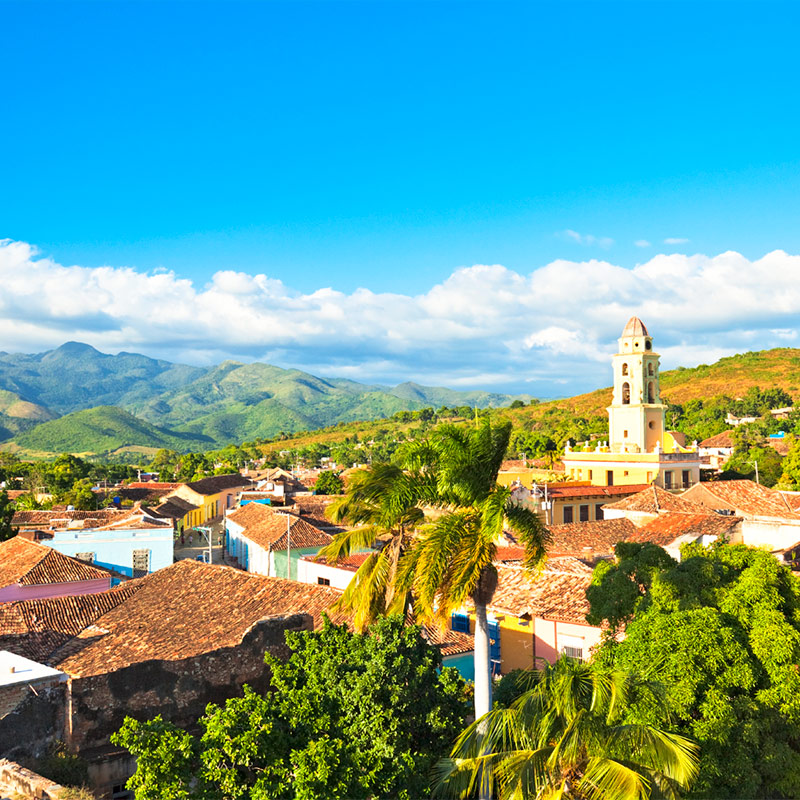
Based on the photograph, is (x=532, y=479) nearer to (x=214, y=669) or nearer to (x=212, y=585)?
(x=212, y=585)

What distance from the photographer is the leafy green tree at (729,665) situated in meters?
9.84

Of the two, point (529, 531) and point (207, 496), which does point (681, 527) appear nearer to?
point (529, 531)

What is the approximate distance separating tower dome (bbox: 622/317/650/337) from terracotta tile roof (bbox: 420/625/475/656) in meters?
41.3

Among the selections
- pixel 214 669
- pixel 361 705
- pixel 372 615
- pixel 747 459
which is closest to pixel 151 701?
pixel 214 669

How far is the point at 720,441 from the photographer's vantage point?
91.9 m

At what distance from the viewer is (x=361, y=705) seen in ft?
29.7

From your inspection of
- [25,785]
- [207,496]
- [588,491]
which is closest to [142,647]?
[25,785]

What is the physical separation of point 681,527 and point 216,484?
2031 inches

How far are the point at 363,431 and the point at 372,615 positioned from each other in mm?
142646

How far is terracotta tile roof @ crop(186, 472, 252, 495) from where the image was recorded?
67188 mm

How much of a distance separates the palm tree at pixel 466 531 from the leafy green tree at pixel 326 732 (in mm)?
566

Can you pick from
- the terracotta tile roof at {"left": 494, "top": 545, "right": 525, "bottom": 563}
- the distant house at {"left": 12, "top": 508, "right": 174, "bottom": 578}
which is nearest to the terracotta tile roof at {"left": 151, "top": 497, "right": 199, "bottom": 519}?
the distant house at {"left": 12, "top": 508, "right": 174, "bottom": 578}

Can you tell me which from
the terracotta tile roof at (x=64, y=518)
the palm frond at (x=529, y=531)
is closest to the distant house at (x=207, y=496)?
the terracotta tile roof at (x=64, y=518)

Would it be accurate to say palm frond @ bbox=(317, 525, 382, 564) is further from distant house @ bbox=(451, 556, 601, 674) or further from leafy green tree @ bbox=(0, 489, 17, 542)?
leafy green tree @ bbox=(0, 489, 17, 542)
